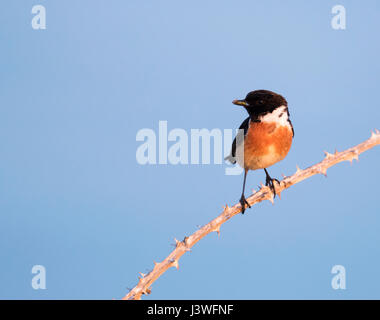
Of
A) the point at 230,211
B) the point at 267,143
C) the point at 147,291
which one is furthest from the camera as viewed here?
the point at 267,143

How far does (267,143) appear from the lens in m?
6.05

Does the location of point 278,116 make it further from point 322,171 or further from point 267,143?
point 322,171

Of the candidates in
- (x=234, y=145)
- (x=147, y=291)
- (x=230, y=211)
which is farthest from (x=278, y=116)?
(x=147, y=291)

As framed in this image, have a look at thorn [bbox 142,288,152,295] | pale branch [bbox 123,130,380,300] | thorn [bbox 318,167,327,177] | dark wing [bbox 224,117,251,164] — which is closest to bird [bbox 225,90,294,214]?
dark wing [bbox 224,117,251,164]

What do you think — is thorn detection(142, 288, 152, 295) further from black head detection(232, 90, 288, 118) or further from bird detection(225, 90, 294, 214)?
black head detection(232, 90, 288, 118)

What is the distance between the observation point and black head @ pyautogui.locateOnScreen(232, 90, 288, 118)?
239 inches

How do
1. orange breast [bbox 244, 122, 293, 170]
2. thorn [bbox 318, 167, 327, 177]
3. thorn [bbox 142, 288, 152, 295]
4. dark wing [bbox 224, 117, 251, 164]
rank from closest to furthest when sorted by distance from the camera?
thorn [bbox 142, 288, 152, 295], thorn [bbox 318, 167, 327, 177], orange breast [bbox 244, 122, 293, 170], dark wing [bbox 224, 117, 251, 164]

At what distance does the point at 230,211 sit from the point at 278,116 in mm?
2427

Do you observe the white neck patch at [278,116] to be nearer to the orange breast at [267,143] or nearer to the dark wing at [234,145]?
the orange breast at [267,143]

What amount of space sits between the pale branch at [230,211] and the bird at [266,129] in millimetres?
1599

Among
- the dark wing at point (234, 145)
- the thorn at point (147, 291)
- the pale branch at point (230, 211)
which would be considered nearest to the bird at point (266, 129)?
the dark wing at point (234, 145)
